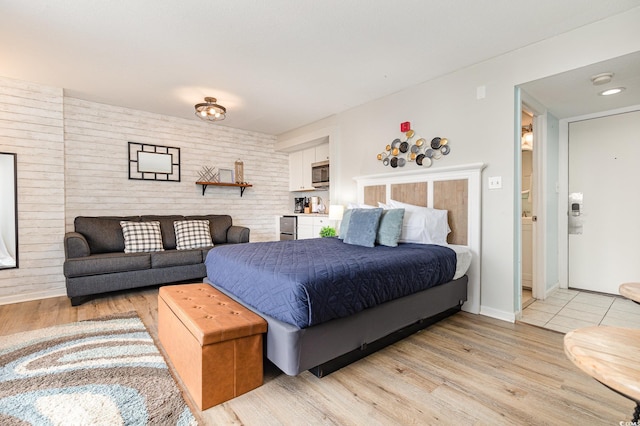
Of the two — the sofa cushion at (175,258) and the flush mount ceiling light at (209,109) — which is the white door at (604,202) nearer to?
the flush mount ceiling light at (209,109)

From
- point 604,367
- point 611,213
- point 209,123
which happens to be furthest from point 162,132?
point 611,213

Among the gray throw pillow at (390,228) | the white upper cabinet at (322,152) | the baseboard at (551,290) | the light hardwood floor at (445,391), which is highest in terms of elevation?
the white upper cabinet at (322,152)

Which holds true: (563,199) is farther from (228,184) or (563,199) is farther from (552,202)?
(228,184)

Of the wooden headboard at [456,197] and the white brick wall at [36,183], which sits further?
the white brick wall at [36,183]

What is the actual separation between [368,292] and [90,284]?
3.14m

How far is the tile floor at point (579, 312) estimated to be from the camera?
273 cm

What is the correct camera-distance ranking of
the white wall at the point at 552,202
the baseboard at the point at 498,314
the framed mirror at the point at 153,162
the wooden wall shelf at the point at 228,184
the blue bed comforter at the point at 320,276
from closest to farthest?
the blue bed comforter at the point at 320,276 → the baseboard at the point at 498,314 → the white wall at the point at 552,202 → the framed mirror at the point at 153,162 → the wooden wall shelf at the point at 228,184

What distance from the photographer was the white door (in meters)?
3.41

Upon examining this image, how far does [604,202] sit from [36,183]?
6818 millimetres

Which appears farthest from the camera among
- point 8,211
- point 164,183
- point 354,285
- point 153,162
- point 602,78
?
point 164,183

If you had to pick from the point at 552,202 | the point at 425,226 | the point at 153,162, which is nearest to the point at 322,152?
the point at 153,162

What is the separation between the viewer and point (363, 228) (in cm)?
309

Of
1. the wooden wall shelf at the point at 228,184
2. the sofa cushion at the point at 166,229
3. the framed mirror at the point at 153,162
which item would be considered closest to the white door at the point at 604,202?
the wooden wall shelf at the point at 228,184

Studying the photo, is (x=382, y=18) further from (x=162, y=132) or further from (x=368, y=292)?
(x=162, y=132)
